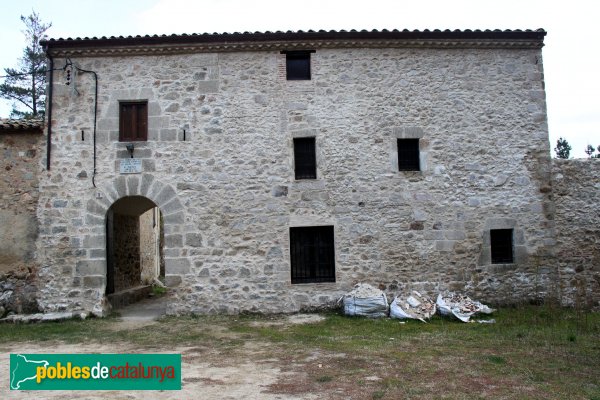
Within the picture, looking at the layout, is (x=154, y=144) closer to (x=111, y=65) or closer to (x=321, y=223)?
(x=111, y=65)

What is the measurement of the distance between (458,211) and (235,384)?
21.0ft

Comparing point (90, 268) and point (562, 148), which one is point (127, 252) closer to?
point (90, 268)

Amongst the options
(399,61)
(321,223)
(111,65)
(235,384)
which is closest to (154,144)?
(111,65)

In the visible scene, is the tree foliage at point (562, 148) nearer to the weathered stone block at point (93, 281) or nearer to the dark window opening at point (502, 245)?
the dark window opening at point (502, 245)

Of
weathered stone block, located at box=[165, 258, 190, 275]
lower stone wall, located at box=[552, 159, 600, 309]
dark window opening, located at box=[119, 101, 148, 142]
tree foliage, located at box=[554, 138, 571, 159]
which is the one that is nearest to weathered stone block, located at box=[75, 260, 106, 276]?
weathered stone block, located at box=[165, 258, 190, 275]

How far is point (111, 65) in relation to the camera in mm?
9844

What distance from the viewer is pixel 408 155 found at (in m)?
10.0

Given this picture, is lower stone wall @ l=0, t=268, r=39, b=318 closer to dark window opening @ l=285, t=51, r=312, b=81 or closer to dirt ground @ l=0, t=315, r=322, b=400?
dirt ground @ l=0, t=315, r=322, b=400

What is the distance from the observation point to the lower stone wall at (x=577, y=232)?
999cm

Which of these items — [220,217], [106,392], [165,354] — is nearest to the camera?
[106,392]

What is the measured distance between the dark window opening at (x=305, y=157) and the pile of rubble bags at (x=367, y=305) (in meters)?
2.62

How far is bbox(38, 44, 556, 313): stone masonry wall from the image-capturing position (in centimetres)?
946

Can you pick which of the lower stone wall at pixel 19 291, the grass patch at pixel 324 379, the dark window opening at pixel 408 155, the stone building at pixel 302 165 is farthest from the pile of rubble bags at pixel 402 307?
the lower stone wall at pixel 19 291

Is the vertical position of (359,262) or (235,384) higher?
(359,262)
